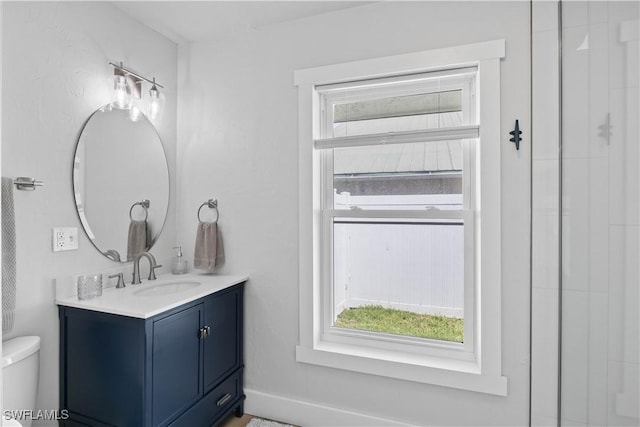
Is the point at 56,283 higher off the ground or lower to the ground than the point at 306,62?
lower

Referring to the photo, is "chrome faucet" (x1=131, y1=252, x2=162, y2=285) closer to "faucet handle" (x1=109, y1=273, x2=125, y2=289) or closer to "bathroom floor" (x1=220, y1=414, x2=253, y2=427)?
"faucet handle" (x1=109, y1=273, x2=125, y2=289)

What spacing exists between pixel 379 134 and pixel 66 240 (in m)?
1.66

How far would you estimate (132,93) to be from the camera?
6.61ft

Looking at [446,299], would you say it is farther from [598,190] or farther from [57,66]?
[57,66]

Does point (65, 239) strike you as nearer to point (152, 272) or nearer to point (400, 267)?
point (152, 272)

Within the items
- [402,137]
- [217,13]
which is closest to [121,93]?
[217,13]

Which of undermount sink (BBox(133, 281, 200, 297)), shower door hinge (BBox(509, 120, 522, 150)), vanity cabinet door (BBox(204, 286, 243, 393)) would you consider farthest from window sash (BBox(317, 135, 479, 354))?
undermount sink (BBox(133, 281, 200, 297))

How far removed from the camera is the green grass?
1.92 m

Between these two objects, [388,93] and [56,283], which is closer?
[56,283]

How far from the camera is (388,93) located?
2.00 m

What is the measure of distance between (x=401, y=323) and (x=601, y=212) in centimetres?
169

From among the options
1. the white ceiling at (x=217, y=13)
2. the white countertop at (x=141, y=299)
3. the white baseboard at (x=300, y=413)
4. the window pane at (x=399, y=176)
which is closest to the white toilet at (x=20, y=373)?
the white countertop at (x=141, y=299)

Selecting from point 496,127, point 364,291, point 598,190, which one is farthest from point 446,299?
point 598,190

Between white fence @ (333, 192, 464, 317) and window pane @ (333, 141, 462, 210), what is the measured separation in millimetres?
131
